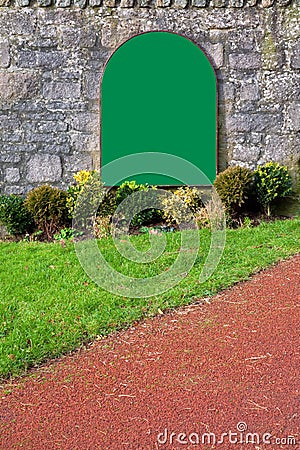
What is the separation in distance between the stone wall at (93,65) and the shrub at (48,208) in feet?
1.26

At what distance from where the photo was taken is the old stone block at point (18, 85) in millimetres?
7680

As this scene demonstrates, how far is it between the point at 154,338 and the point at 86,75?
14.8 ft

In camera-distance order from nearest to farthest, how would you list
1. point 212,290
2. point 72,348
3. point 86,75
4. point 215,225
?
1. point 72,348
2. point 212,290
3. point 215,225
4. point 86,75

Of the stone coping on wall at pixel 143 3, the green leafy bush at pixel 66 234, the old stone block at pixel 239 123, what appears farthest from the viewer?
the old stone block at pixel 239 123

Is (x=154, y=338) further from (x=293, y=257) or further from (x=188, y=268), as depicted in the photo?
(x=293, y=257)

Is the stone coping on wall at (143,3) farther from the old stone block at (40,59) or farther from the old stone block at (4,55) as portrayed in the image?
the old stone block at (40,59)

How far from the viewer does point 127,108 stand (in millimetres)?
7750

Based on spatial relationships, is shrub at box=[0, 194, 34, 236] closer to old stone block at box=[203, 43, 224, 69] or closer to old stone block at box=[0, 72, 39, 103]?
old stone block at box=[0, 72, 39, 103]

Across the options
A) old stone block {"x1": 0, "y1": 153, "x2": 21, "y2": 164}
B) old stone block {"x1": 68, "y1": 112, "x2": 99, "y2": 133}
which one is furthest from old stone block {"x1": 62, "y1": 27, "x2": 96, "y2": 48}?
old stone block {"x1": 0, "y1": 153, "x2": 21, "y2": 164}

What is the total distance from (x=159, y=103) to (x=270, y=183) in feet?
5.94

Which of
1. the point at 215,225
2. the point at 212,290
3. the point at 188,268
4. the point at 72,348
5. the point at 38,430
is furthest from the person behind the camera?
the point at 215,225

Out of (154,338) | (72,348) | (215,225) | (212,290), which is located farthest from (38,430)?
(215,225)

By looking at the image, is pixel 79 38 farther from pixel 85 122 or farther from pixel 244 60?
pixel 244 60

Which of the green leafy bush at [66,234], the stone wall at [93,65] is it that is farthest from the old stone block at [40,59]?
the green leafy bush at [66,234]
